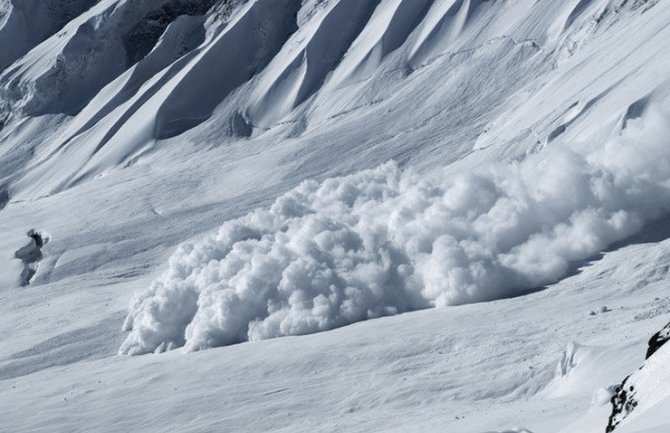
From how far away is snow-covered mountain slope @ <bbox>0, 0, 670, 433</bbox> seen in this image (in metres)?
28.6

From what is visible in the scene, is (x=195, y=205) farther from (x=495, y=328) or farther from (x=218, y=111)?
(x=495, y=328)

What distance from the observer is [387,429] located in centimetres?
2492

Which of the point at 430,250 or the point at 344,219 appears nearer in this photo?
the point at 430,250

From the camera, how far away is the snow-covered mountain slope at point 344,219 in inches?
1126

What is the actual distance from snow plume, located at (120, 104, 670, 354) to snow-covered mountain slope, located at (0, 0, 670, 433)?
109mm

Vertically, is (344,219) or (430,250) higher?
(344,219)

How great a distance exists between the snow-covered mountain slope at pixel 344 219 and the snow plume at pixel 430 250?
11 cm

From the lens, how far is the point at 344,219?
42812 millimetres

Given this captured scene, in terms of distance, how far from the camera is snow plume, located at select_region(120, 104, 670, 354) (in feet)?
116

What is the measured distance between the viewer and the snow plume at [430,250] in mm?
35219

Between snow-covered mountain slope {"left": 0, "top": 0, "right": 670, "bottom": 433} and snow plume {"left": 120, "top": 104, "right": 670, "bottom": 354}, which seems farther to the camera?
snow plume {"left": 120, "top": 104, "right": 670, "bottom": 354}

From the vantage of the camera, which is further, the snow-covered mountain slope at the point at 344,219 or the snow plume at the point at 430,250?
the snow plume at the point at 430,250

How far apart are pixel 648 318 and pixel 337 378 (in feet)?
29.9

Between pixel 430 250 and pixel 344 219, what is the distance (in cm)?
604
